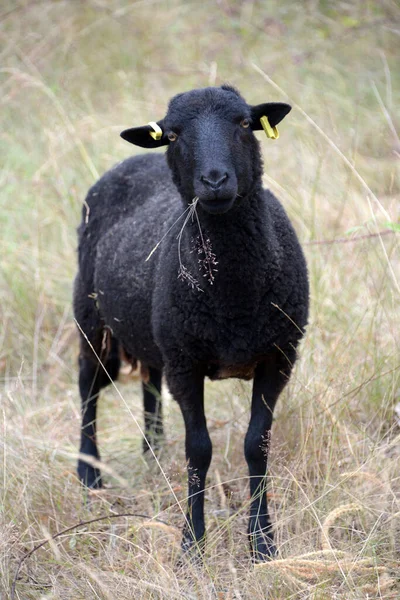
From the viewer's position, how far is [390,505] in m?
3.52

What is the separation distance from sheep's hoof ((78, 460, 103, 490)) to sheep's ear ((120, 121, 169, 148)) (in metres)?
2.20

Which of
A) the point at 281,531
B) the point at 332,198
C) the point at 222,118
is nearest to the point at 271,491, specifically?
the point at 281,531

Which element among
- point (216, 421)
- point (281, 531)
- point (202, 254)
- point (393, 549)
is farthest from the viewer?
point (216, 421)

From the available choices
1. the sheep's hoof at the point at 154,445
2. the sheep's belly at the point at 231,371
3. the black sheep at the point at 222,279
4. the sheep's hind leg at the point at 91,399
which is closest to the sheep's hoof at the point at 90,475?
the sheep's hind leg at the point at 91,399

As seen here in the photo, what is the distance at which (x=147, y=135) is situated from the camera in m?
3.86

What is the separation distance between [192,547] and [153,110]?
5268 millimetres

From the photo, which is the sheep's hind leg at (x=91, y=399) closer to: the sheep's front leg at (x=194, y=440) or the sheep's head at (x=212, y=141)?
the sheep's front leg at (x=194, y=440)

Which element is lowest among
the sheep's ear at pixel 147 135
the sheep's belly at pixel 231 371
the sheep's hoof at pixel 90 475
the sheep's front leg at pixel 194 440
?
the sheep's hoof at pixel 90 475

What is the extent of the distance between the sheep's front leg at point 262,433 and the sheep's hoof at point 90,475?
1543 millimetres

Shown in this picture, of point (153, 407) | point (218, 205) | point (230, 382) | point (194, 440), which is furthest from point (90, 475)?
point (218, 205)

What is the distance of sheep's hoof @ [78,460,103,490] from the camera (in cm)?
504

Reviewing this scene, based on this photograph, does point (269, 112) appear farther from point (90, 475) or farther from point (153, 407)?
point (90, 475)

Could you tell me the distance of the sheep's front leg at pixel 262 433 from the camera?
12.2 ft

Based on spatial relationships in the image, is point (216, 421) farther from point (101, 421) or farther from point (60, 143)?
point (60, 143)
